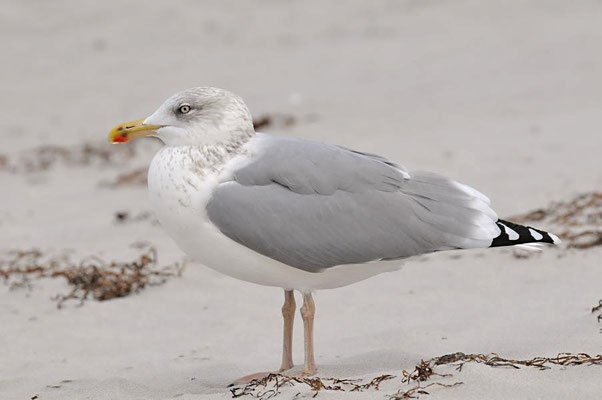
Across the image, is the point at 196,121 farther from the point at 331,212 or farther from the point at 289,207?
the point at 331,212

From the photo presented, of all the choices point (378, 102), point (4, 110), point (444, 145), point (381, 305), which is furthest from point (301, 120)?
point (381, 305)

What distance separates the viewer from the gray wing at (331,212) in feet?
13.3

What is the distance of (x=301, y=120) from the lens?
10008 mm

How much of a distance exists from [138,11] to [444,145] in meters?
6.90

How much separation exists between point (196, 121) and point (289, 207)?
1.83 ft

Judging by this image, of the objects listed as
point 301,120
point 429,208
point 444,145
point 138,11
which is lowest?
point 429,208

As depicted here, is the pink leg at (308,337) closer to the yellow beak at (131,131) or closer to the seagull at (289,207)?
the seagull at (289,207)

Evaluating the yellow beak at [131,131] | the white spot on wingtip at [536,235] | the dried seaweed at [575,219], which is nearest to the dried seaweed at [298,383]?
the white spot on wingtip at [536,235]

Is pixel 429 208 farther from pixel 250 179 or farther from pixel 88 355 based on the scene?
pixel 88 355

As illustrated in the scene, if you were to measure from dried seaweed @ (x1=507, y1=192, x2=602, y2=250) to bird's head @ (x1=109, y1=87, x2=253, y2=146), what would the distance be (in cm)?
232

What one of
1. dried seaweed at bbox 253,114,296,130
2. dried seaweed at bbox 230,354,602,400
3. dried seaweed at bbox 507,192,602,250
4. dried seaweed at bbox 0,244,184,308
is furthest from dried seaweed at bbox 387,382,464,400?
dried seaweed at bbox 253,114,296,130

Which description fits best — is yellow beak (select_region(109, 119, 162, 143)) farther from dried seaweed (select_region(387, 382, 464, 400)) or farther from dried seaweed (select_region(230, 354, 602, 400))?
dried seaweed (select_region(387, 382, 464, 400))

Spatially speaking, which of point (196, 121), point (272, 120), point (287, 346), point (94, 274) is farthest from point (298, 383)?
point (272, 120)

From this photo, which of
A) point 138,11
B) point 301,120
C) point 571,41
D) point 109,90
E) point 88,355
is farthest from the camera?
point 138,11
